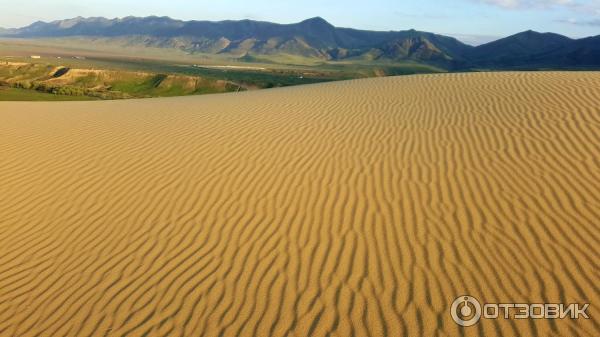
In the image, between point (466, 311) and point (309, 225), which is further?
point (309, 225)

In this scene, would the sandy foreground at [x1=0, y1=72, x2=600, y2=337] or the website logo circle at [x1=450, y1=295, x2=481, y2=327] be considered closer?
the website logo circle at [x1=450, y1=295, x2=481, y2=327]

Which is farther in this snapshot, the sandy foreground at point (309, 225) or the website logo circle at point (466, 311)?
the sandy foreground at point (309, 225)

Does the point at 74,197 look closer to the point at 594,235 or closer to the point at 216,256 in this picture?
the point at 216,256

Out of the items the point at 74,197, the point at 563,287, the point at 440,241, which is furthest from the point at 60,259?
the point at 563,287
